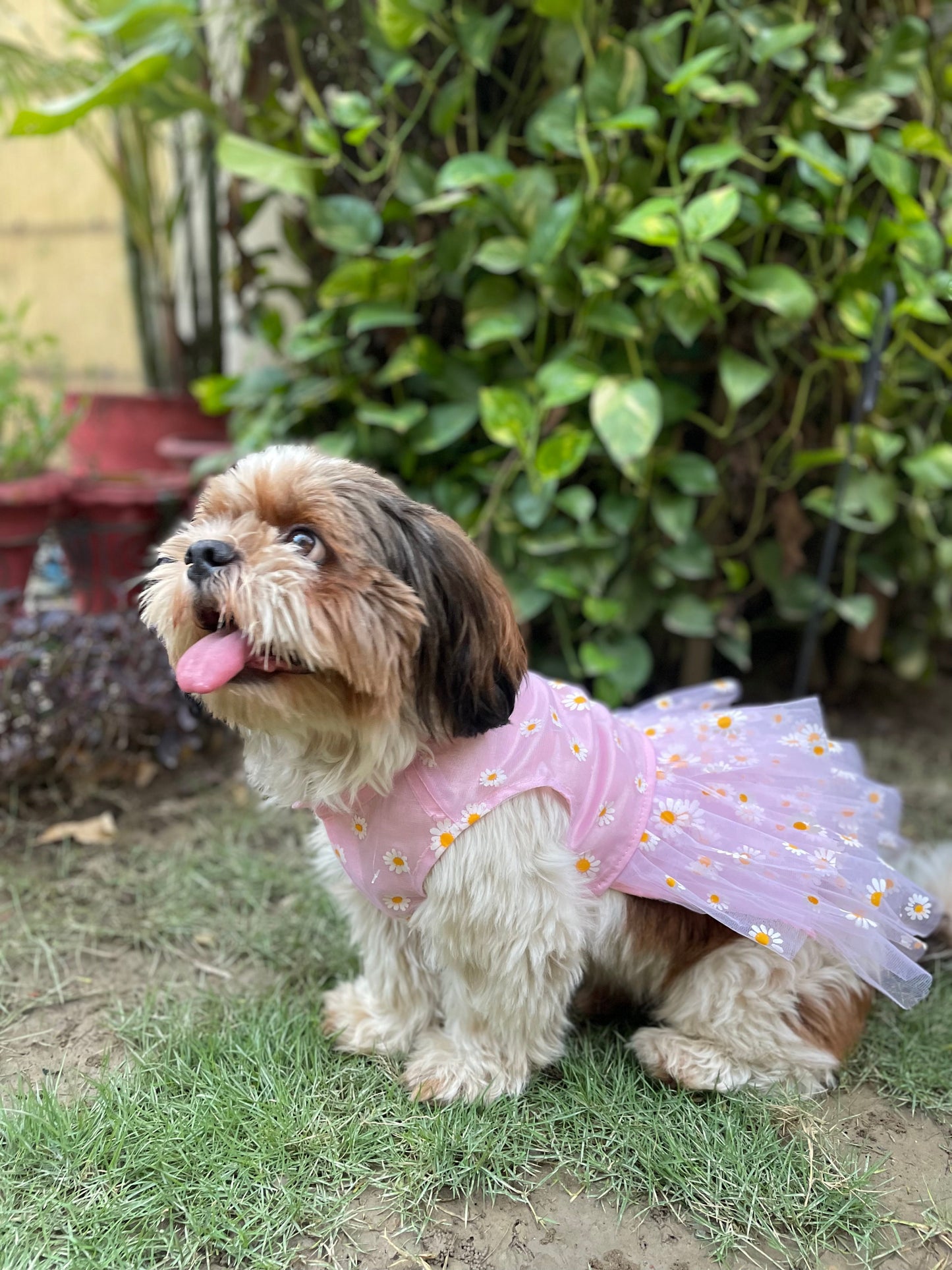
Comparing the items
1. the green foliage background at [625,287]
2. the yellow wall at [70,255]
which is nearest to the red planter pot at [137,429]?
the green foliage background at [625,287]

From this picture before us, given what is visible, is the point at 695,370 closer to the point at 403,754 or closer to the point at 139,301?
the point at 403,754

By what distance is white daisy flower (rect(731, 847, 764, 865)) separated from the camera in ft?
5.16

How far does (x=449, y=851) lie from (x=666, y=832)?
0.41 m

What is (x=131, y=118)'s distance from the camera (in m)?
3.83

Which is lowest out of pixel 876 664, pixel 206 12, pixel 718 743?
pixel 876 664

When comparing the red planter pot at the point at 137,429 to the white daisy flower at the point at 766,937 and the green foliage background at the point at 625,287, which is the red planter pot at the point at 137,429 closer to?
the green foliage background at the point at 625,287

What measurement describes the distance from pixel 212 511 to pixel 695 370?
1890 millimetres

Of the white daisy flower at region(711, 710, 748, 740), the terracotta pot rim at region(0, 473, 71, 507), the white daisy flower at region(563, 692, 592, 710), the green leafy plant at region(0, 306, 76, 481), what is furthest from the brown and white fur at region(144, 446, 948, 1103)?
the green leafy plant at region(0, 306, 76, 481)

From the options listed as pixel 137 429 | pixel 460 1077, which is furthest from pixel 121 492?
pixel 460 1077

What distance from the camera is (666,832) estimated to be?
159cm

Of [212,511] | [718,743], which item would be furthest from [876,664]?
[212,511]

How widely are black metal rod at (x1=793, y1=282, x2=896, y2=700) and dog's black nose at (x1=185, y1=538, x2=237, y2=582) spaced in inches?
74.3

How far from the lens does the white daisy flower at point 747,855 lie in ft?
5.16

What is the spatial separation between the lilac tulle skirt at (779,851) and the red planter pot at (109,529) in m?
2.33
